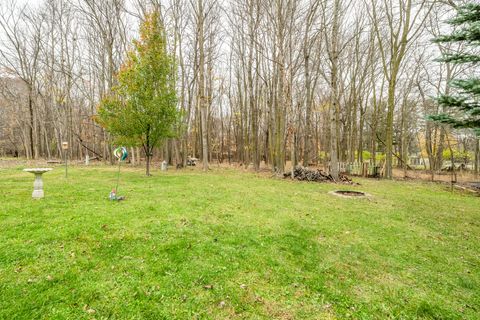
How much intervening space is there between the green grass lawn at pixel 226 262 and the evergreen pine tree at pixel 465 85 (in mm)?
2316

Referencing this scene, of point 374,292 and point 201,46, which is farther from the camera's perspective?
point 201,46

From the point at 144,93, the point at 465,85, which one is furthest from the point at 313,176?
the point at 144,93

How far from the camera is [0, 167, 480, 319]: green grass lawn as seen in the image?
7.96 feet

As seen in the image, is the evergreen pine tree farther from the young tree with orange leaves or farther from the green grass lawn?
the young tree with orange leaves

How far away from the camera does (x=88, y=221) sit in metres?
4.12

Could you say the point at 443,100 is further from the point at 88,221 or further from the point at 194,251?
the point at 88,221

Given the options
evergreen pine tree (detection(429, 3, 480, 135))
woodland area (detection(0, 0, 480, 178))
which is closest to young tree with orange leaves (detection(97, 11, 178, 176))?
woodland area (detection(0, 0, 480, 178))

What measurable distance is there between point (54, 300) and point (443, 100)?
656 cm

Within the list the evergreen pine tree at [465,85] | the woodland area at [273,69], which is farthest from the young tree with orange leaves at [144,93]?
the evergreen pine tree at [465,85]

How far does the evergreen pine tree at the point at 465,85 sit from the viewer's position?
4.06 metres

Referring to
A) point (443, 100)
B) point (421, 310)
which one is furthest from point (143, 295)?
point (443, 100)

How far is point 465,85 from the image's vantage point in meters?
4.06

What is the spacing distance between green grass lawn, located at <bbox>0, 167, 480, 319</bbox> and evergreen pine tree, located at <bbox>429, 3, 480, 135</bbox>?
2316mm

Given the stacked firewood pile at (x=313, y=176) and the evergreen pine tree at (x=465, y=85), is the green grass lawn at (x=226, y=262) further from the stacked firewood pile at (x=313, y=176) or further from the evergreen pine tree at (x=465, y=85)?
the stacked firewood pile at (x=313, y=176)
